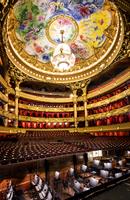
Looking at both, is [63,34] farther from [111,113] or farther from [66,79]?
[111,113]

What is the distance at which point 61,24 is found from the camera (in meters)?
16.8

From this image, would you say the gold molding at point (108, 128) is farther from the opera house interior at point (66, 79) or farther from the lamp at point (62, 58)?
the lamp at point (62, 58)

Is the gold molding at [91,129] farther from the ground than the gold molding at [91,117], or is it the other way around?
the gold molding at [91,117]

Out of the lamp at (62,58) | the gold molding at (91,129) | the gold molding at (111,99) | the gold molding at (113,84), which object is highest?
the lamp at (62,58)

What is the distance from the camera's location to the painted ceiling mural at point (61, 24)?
14430 millimetres

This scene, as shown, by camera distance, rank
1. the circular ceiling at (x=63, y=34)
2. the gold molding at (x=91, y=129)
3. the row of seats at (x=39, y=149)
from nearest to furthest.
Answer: the row of seats at (x=39, y=149) → the circular ceiling at (x=63, y=34) → the gold molding at (x=91, y=129)

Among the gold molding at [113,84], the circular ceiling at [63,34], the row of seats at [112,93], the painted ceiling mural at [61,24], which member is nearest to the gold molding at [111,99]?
the row of seats at [112,93]

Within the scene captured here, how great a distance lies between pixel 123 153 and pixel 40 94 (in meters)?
13.3

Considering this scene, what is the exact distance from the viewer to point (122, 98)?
16.3 meters

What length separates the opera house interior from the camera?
12602mm

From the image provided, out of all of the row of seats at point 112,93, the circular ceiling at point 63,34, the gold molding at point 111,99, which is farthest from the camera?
the row of seats at point 112,93

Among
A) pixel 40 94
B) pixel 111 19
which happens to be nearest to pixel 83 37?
pixel 111 19

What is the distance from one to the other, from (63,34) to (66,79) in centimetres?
589

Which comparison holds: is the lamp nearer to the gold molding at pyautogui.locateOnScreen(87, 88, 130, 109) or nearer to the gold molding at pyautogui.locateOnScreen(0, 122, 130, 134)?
the gold molding at pyautogui.locateOnScreen(87, 88, 130, 109)
